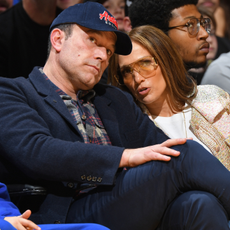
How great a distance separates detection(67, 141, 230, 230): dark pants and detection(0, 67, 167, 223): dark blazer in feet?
0.33

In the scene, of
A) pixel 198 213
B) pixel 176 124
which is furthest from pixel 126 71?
pixel 198 213

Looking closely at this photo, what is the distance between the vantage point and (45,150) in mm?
1396

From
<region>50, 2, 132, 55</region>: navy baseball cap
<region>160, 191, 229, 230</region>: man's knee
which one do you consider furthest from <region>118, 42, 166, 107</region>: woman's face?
<region>160, 191, 229, 230</region>: man's knee

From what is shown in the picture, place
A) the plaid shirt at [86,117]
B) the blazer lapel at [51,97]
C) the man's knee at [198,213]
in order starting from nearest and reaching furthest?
1. the man's knee at [198,213]
2. the blazer lapel at [51,97]
3. the plaid shirt at [86,117]

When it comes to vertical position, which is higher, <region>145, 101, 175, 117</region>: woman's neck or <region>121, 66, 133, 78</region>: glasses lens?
<region>121, 66, 133, 78</region>: glasses lens

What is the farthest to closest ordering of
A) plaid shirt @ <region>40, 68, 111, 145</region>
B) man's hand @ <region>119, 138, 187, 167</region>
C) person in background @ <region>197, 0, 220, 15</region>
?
person in background @ <region>197, 0, 220, 15</region> < plaid shirt @ <region>40, 68, 111, 145</region> < man's hand @ <region>119, 138, 187, 167</region>

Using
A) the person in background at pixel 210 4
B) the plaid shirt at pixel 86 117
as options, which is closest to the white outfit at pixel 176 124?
the plaid shirt at pixel 86 117

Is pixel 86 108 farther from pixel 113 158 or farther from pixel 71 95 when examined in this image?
pixel 113 158

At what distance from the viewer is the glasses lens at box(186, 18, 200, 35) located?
264 cm

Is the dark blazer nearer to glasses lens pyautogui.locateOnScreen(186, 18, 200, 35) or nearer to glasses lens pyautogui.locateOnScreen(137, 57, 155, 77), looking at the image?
glasses lens pyautogui.locateOnScreen(137, 57, 155, 77)

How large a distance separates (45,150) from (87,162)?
0.18 m

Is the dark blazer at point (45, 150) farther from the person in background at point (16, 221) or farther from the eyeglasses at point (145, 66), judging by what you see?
the eyeglasses at point (145, 66)

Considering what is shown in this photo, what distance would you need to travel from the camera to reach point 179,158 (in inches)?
54.1

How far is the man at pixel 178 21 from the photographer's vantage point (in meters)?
2.63
